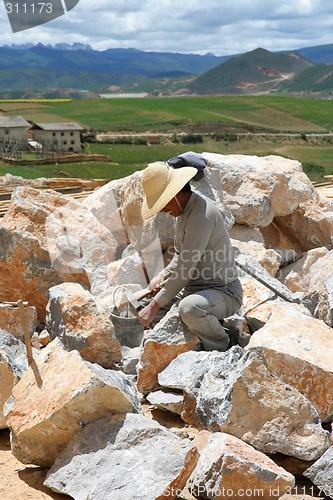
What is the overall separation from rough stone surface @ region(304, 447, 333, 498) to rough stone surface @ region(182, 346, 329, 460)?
0.14m

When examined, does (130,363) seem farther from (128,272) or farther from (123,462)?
(123,462)

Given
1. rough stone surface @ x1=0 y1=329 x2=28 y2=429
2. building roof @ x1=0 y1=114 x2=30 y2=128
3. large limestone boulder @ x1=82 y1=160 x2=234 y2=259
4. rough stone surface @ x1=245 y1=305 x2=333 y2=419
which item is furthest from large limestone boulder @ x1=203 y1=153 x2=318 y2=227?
building roof @ x1=0 y1=114 x2=30 y2=128

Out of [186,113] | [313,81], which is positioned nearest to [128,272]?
[186,113]

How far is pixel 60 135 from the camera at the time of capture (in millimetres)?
43625

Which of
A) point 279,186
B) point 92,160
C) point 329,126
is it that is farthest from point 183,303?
point 329,126

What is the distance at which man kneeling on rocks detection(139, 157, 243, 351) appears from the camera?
388 centimetres

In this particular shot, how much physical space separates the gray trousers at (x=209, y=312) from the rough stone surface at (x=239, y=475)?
1.16m

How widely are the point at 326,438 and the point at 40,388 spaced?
1524 mm

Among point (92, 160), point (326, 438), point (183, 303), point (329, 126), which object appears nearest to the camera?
point (326, 438)

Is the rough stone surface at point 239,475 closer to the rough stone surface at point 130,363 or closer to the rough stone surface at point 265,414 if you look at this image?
the rough stone surface at point 265,414

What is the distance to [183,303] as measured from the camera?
13.0ft

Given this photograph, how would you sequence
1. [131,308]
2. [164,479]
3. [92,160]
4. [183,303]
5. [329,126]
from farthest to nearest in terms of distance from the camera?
1. [329,126]
2. [92,160]
3. [131,308]
4. [183,303]
5. [164,479]

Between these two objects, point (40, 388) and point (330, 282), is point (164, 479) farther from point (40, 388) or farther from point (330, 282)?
point (330, 282)

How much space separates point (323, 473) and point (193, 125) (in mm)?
59155
